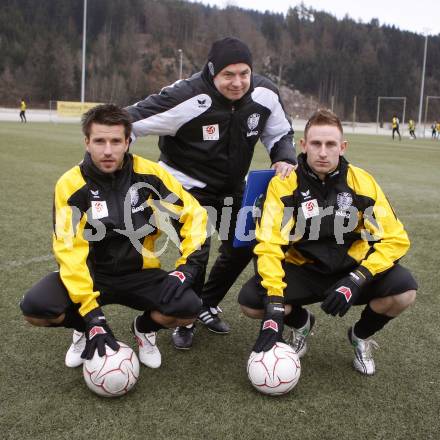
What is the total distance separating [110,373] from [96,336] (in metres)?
0.20

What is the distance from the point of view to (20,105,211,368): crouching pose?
9.58ft

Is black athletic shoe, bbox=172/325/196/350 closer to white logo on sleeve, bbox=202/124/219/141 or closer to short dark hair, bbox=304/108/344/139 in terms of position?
white logo on sleeve, bbox=202/124/219/141

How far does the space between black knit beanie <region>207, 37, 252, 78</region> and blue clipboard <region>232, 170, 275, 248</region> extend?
0.67m

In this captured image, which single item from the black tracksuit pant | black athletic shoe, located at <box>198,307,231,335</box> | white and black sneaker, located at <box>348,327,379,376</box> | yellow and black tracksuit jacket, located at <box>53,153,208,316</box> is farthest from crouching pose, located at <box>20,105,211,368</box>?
white and black sneaker, located at <box>348,327,379,376</box>

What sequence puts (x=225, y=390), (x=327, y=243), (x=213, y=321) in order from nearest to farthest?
1. (x=225, y=390)
2. (x=327, y=243)
3. (x=213, y=321)

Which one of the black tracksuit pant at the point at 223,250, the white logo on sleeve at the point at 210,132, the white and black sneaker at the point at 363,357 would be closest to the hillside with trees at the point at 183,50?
the black tracksuit pant at the point at 223,250

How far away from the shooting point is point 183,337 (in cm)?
346

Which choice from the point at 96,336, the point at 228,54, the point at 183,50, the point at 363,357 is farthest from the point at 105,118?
the point at 183,50

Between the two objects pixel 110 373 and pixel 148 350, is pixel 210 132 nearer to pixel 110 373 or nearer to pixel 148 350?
pixel 148 350

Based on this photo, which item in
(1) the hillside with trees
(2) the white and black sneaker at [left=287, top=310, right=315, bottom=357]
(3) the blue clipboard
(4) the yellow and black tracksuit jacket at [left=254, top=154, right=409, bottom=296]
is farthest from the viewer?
(1) the hillside with trees

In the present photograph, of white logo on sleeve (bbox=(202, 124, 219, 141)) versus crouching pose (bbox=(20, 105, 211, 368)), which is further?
white logo on sleeve (bbox=(202, 124, 219, 141))

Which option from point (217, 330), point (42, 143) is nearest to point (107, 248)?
point (217, 330)

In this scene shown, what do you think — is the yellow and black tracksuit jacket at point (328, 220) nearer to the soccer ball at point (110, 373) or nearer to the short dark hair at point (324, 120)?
the short dark hair at point (324, 120)

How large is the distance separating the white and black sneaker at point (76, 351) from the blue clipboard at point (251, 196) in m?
1.18
